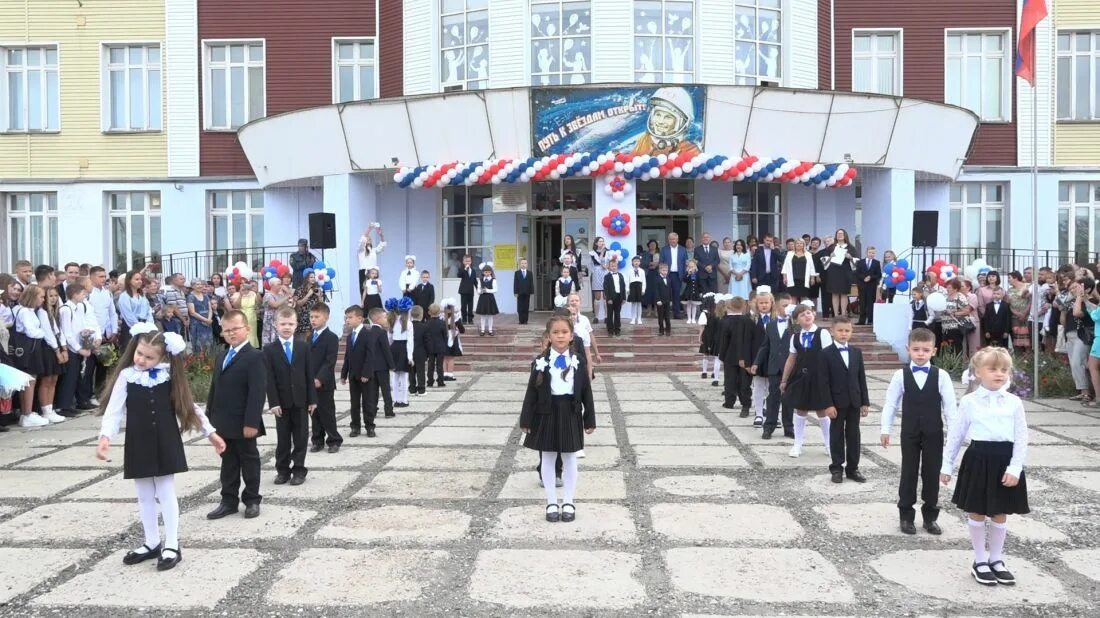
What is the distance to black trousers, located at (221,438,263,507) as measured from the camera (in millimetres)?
6867

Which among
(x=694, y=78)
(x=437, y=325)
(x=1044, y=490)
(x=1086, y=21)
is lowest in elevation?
(x=1044, y=490)

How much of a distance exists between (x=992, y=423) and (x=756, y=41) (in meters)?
18.2

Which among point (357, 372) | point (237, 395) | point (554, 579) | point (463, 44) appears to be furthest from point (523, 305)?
point (554, 579)

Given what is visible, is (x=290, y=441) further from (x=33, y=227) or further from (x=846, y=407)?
(x=33, y=227)

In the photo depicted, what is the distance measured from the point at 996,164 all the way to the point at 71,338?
77.1 ft

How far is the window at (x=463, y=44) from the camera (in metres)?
22.3

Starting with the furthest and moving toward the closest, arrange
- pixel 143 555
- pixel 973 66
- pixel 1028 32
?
pixel 973 66 → pixel 1028 32 → pixel 143 555

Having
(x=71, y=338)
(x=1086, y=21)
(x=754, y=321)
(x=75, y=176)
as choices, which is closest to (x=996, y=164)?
(x=1086, y=21)

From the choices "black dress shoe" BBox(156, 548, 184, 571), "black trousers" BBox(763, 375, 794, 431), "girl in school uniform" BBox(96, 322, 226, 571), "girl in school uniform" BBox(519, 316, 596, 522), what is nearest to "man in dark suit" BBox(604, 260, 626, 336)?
"black trousers" BBox(763, 375, 794, 431)

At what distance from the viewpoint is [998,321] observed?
51.2 ft

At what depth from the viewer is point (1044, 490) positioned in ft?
24.7

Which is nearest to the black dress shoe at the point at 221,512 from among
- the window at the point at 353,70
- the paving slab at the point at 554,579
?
the paving slab at the point at 554,579

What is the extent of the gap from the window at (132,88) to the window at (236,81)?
151cm

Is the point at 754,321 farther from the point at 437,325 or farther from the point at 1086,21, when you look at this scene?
the point at 1086,21
